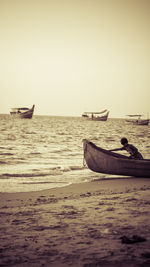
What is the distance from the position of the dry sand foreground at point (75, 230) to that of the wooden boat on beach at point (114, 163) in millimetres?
2879

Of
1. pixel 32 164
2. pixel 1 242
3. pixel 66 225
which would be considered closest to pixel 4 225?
pixel 1 242

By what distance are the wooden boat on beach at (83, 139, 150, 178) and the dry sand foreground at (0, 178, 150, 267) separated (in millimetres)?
2879

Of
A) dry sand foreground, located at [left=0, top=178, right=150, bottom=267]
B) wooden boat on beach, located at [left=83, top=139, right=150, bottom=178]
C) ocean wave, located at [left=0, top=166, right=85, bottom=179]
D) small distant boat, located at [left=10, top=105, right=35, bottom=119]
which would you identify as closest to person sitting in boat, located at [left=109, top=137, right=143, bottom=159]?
wooden boat on beach, located at [left=83, top=139, right=150, bottom=178]

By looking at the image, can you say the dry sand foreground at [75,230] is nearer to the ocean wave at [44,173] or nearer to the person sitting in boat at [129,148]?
the person sitting in boat at [129,148]

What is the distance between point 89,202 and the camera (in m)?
5.27

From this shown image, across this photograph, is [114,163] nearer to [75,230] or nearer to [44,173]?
[44,173]

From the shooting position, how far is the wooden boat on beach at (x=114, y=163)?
8.62 m

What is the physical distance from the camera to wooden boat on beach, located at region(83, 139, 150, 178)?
8.62 m

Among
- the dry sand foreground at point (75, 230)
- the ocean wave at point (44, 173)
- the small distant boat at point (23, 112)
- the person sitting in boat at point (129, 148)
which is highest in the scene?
the small distant boat at point (23, 112)

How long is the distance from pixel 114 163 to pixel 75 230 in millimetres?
5413

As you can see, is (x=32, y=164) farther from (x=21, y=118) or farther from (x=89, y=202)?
(x=21, y=118)

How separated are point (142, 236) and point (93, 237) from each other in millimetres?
664

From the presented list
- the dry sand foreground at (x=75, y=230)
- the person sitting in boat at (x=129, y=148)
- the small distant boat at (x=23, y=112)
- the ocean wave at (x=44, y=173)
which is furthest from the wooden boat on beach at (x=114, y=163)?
the small distant boat at (x=23, y=112)

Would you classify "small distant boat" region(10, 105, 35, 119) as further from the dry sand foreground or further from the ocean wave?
the dry sand foreground
